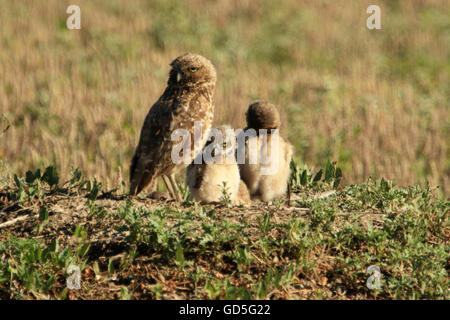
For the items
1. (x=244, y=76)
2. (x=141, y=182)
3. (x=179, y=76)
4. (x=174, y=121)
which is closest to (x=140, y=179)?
(x=141, y=182)

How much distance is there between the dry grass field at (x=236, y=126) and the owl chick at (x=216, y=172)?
518 mm

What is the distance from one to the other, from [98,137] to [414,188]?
5864mm

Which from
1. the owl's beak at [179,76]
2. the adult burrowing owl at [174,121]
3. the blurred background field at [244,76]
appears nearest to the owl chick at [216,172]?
the adult burrowing owl at [174,121]

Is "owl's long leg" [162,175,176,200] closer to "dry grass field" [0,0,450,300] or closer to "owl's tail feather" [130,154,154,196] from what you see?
"owl's tail feather" [130,154,154,196]

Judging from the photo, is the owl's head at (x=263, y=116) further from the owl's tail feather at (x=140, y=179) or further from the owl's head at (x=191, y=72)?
the owl's tail feather at (x=140, y=179)

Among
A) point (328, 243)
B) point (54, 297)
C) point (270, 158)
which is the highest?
point (270, 158)

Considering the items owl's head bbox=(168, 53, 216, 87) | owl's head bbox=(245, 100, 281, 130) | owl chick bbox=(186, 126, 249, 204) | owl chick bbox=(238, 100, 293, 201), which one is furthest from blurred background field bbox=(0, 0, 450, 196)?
owl's head bbox=(245, 100, 281, 130)

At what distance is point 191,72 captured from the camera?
20.0 ft

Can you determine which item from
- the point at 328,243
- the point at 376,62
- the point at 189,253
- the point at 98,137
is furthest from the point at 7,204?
the point at 376,62

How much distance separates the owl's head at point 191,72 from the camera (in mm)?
6070

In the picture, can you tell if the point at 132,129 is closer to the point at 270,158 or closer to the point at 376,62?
the point at 270,158

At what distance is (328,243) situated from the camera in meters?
4.63

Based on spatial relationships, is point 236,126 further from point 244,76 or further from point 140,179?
point 140,179

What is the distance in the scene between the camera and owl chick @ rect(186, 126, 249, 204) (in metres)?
5.97
